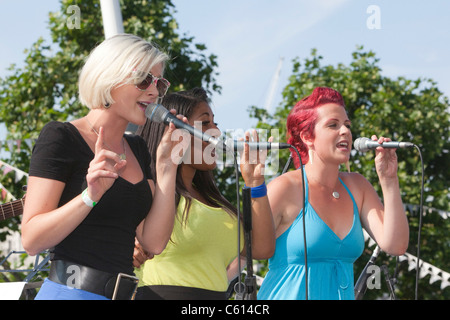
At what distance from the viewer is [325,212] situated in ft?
11.9

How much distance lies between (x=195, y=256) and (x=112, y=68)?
3.72ft

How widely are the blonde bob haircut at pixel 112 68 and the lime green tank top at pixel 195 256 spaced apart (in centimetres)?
91

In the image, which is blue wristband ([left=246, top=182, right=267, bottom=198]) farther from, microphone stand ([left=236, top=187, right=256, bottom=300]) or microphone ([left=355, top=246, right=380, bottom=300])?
microphone ([left=355, top=246, right=380, bottom=300])

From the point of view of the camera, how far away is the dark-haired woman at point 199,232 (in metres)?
3.17

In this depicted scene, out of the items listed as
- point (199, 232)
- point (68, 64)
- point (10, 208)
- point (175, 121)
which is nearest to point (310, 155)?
point (199, 232)

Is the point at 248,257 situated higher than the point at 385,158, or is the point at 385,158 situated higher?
the point at 385,158

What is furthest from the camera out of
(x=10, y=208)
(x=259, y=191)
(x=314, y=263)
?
(x=10, y=208)

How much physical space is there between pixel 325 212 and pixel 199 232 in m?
0.82

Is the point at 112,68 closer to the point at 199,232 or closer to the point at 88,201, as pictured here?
the point at 88,201

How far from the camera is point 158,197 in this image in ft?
9.35

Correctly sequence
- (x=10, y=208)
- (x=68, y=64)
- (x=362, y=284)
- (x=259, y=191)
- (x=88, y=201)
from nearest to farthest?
1. (x=88, y=201)
2. (x=259, y=191)
3. (x=362, y=284)
4. (x=10, y=208)
5. (x=68, y=64)

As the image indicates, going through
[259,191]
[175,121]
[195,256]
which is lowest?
[195,256]

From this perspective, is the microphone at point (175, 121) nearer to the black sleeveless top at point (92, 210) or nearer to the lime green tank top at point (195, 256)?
the black sleeveless top at point (92, 210)

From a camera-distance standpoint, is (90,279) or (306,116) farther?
(306,116)
